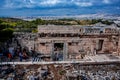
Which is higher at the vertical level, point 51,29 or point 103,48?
point 51,29

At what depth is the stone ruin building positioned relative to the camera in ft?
79.2

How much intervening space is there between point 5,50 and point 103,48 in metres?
9.45

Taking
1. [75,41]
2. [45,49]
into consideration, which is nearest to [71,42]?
[75,41]

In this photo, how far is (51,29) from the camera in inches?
976

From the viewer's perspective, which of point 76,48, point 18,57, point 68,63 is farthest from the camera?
point 76,48

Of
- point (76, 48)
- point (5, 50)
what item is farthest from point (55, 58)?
point (5, 50)

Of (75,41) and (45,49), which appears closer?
(45,49)

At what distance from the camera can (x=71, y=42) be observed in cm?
2447

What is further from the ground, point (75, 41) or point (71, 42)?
point (75, 41)

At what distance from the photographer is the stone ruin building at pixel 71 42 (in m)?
24.1

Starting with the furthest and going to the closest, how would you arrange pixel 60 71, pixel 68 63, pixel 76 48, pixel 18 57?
pixel 76 48
pixel 18 57
pixel 68 63
pixel 60 71

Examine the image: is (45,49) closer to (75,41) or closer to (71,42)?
(71,42)

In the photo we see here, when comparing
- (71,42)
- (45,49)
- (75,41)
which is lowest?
(45,49)

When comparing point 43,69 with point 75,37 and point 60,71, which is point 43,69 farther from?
point 75,37
